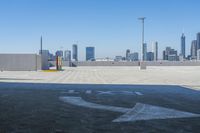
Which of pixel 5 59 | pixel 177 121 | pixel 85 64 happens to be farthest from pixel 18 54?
pixel 177 121

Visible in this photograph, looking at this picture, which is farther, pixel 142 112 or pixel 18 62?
pixel 18 62

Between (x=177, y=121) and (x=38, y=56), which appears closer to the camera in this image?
(x=177, y=121)

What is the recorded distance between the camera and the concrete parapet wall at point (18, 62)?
54000 millimetres

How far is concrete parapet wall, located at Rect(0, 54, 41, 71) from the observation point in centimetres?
5400

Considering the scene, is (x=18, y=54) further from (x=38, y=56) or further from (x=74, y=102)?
(x=74, y=102)

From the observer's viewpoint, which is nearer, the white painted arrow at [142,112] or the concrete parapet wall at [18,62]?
the white painted arrow at [142,112]

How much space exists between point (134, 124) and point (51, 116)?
97.8 inches

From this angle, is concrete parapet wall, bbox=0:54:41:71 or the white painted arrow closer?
the white painted arrow

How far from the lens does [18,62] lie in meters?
54.3

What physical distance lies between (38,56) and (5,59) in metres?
5.01

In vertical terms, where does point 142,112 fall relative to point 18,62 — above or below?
below

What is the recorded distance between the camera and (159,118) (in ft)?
33.3

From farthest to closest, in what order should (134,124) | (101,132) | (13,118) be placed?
(13,118) < (134,124) < (101,132)

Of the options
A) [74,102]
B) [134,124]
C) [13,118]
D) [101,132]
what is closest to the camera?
[101,132]
